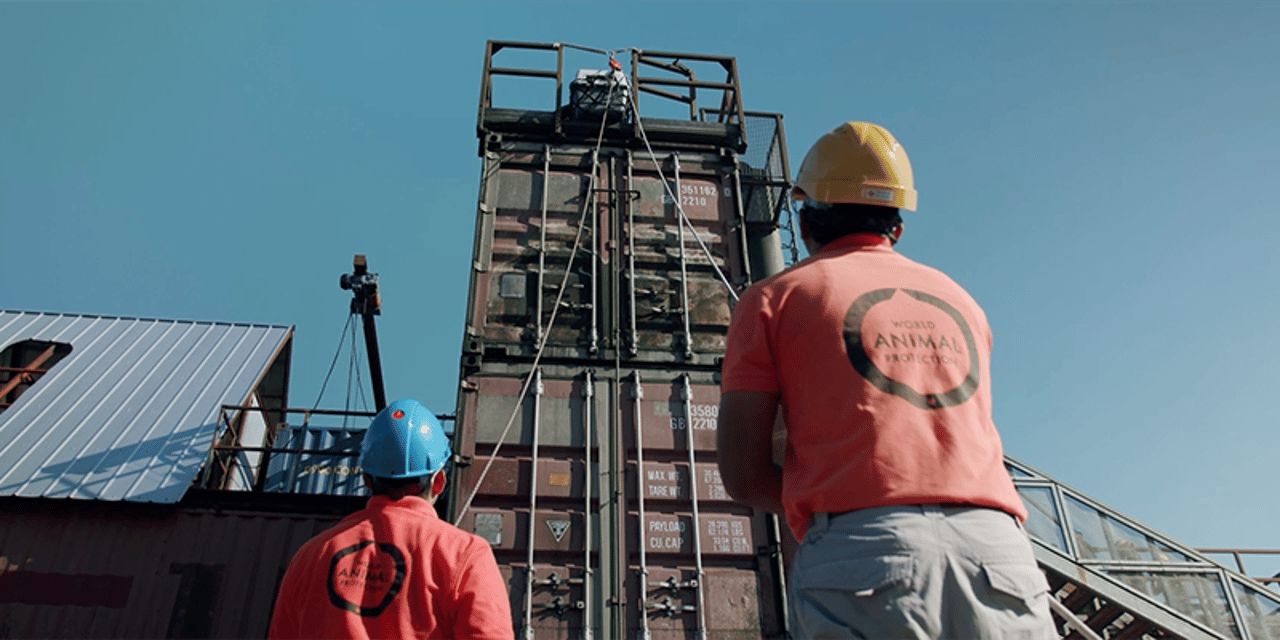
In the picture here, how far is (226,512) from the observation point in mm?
9047

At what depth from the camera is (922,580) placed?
4.60 feet

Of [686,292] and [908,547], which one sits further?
[686,292]

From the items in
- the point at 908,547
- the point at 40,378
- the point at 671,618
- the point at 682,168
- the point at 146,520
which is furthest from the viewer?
the point at 40,378

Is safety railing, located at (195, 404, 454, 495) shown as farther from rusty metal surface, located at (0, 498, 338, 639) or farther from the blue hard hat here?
the blue hard hat

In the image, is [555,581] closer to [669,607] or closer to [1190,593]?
[669,607]

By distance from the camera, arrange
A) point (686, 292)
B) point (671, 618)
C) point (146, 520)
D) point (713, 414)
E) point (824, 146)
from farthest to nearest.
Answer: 1. point (146, 520)
2. point (686, 292)
3. point (713, 414)
4. point (671, 618)
5. point (824, 146)

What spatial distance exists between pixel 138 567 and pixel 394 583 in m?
8.19

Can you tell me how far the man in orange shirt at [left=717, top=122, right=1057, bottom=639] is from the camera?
4.67 feet

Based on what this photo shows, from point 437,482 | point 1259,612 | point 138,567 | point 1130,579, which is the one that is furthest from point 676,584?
point 1259,612

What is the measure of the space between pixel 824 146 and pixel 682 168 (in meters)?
6.30

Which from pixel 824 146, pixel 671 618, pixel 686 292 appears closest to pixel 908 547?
pixel 824 146

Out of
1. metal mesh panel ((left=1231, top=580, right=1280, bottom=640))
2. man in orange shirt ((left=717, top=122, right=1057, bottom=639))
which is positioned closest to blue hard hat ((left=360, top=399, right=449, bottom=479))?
man in orange shirt ((left=717, top=122, right=1057, bottom=639))

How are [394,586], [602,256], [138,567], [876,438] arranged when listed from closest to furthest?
[876,438] < [394,586] < [602,256] < [138,567]

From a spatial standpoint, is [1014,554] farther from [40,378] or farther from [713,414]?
[40,378]
